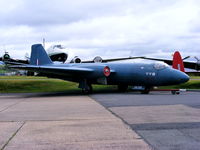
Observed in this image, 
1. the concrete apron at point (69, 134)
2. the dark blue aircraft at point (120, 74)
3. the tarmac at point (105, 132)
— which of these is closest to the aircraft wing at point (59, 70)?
the dark blue aircraft at point (120, 74)

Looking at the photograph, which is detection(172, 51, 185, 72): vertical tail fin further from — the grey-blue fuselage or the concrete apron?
the concrete apron

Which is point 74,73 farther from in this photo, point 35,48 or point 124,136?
point 124,136

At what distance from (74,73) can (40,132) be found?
1459cm

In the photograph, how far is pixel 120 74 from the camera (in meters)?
20.8

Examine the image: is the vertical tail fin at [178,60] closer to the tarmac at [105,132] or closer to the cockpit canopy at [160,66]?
the cockpit canopy at [160,66]

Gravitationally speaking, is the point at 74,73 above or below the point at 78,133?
above

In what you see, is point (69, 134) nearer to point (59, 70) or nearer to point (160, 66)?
point (160, 66)

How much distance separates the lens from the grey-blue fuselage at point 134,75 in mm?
18859

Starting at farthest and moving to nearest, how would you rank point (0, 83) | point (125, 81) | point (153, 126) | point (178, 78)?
point (0, 83)
point (125, 81)
point (178, 78)
point (153, 126)

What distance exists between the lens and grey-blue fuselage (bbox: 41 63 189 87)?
742 inches

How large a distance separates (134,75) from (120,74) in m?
1.19

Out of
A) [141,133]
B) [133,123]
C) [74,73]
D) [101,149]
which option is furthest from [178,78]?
[101,149]

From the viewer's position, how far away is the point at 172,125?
6969 millimetres

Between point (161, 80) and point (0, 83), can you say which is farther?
point (0, 83)
